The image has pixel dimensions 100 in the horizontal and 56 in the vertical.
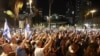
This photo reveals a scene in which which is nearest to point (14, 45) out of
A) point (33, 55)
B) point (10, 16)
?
point (33, 55)

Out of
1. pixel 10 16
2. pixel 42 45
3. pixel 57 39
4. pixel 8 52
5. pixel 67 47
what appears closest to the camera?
pixel 8 52

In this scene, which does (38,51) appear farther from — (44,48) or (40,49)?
(44,48)

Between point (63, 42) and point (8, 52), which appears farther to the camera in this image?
point (63, 42)

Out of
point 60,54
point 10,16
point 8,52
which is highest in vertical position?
point 8,52

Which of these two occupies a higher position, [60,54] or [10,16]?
[60,54]

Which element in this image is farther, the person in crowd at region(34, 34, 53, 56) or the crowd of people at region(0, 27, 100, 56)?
the person in crowd at region(34, 34, 53, 56)

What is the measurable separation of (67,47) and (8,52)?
14.8ft

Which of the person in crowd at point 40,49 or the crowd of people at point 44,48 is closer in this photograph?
the crowd of people at point 44,48

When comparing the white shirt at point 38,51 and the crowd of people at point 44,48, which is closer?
the crowd of people at point 44,48

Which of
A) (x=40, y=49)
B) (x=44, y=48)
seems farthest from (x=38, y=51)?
(x=44, y=48)

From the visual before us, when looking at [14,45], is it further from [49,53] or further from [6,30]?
[6,30]

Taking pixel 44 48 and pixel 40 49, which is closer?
pixel 40 49

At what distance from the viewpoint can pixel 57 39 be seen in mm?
17609

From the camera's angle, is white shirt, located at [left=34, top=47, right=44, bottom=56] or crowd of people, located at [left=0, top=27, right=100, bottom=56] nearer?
crowd of people, located at [left=0, top=27, right=100, bottom=56]
